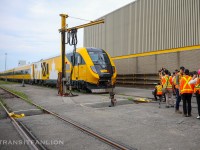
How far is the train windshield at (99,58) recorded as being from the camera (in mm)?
18391

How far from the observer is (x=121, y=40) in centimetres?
Answer: 2667

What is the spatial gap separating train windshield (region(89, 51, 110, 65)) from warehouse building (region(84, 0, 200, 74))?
198 inches

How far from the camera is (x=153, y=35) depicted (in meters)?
22.1

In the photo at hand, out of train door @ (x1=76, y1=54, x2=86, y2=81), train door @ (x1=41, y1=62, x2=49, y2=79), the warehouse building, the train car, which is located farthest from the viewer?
train door @ (x1=41, y1=62, x2=49, y2=79)

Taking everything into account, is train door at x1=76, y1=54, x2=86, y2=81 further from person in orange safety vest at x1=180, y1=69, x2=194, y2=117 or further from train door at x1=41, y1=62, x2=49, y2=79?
person in orange safety vest at x1=180, y1=69, x2=194, y2=117

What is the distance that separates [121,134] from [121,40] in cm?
2085

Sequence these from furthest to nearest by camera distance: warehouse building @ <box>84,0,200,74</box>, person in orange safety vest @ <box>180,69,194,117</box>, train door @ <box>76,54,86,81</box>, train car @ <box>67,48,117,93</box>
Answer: warehouse building @ <box>84,0,200,74</box> < train door @ <box>76,54,86,81</box> < train car @ <box>67,48,117,93</box> < person in orange safety vest @ <box>180,69,194,117</box>

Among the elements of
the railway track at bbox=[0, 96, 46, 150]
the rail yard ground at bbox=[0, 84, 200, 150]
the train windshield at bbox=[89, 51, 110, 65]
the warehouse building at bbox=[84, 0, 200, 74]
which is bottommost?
the railway track at bbox=[0, 96, 46, 150]

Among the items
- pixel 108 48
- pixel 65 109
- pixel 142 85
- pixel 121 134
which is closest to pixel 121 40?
pixel 108 48

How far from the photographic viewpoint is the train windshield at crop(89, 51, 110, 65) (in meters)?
18.4

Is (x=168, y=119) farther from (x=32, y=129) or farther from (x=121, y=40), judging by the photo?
(x=121, y=40)

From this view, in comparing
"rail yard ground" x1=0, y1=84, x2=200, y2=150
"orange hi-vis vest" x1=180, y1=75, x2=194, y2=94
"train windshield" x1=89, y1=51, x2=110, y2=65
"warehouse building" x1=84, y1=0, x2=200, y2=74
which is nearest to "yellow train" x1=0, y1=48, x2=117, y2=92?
"train windshield" x1=89, y1=51, x2=110, y2=65

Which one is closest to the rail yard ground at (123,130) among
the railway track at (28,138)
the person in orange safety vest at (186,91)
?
the railway track at (28,138)

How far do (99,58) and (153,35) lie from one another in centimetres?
630
